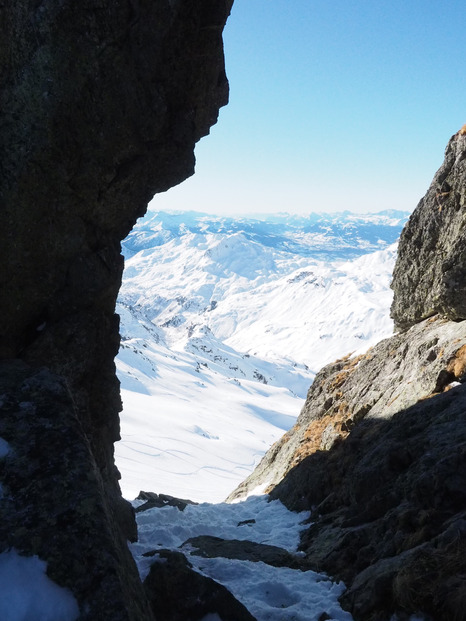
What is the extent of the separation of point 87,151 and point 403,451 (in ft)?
39.6

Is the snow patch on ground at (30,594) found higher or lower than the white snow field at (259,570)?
higher

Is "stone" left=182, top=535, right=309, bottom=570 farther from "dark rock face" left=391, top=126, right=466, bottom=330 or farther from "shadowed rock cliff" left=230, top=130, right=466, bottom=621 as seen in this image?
"dark rock face" left=391, top=126, right=466, bottom=330

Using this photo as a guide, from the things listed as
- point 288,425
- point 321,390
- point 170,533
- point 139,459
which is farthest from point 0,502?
point 288,425

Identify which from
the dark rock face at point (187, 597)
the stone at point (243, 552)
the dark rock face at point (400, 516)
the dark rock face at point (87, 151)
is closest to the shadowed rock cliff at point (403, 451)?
the dark rock face at point (400, 516)

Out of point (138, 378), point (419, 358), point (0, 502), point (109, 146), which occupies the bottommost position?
point (138, 378)

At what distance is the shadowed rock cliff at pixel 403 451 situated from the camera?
761 centimetres

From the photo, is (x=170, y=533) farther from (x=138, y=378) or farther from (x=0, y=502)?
(x=138, y=378)

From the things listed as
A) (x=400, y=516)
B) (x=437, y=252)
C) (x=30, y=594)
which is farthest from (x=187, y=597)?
(x=437, y=252)

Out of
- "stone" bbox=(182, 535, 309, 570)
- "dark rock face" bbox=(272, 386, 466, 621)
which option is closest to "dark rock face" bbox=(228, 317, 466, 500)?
"dark rock face" bbox=(272, 386, 466, 621)

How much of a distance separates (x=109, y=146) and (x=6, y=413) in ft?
23.5

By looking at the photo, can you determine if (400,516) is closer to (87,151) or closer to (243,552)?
(243,552)

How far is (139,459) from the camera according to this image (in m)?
65.5

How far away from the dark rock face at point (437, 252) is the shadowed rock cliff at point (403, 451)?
7 cm

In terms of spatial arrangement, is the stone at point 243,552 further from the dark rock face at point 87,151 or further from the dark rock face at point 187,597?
the dark rock face at point 187,597
